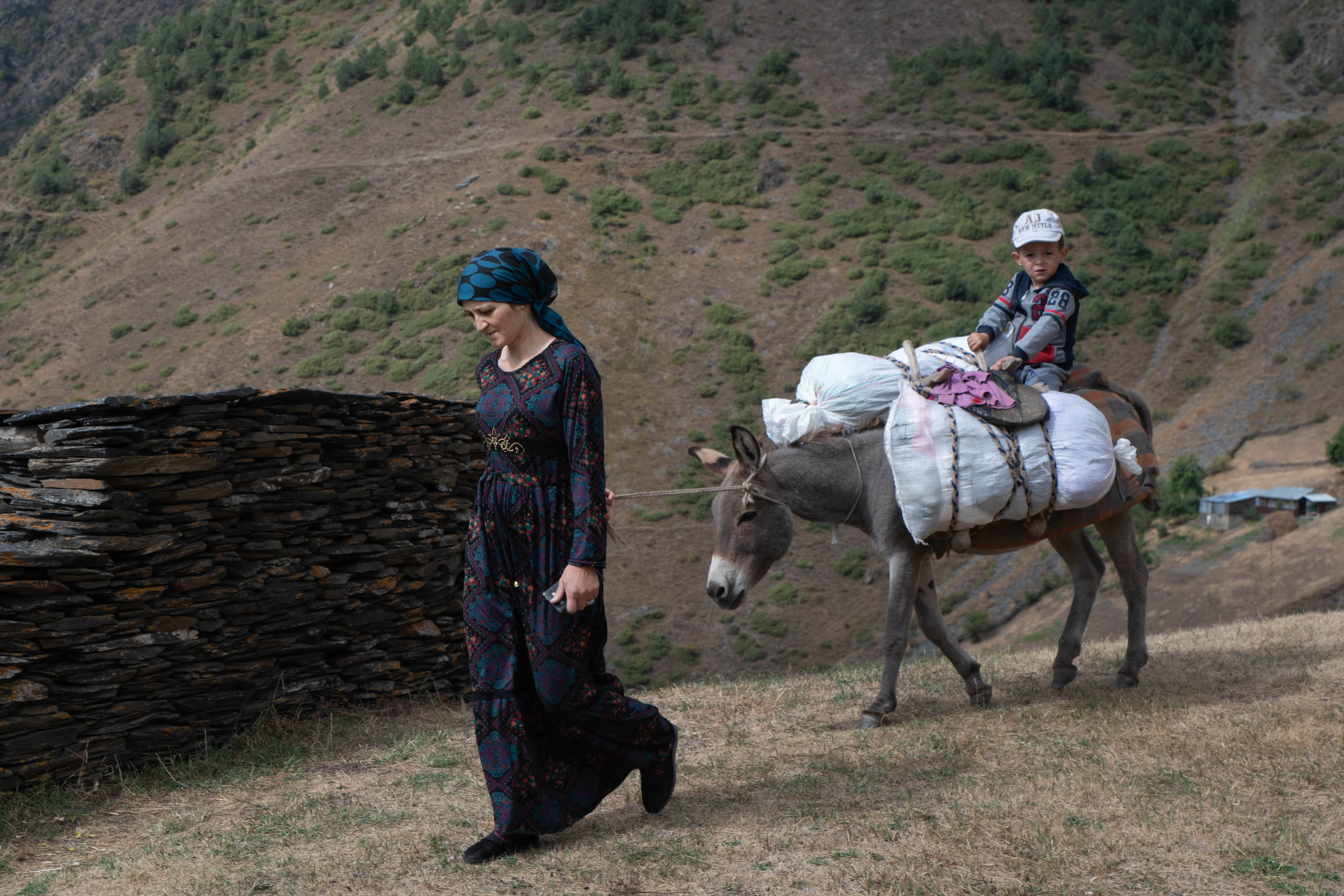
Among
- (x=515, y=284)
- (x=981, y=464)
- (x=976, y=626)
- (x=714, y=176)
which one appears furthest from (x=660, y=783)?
(x=714, y=176)

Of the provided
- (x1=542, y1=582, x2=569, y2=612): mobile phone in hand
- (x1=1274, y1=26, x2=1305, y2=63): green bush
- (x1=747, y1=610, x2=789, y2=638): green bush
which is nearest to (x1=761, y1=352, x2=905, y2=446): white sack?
(x1=542, y1=582, x2=569, y2=612): mobile phone in hand

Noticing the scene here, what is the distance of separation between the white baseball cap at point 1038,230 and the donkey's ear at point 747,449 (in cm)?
179

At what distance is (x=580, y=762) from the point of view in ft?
11.8

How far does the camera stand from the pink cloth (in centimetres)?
518

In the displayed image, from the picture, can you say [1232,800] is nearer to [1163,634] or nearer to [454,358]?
[1163,634]

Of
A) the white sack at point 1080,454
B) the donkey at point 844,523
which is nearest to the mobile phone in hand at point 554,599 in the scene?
the donkey at point 844,523

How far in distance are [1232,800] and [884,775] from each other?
1.29 meters

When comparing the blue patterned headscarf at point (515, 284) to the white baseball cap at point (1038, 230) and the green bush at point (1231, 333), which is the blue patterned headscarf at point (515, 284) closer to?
the white baseball cap at point (1038, 230)

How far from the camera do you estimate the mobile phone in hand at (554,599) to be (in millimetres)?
3312

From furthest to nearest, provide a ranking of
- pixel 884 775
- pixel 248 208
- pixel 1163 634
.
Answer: pixel 248 208 → pixel 1163 634 → pixel 884 775

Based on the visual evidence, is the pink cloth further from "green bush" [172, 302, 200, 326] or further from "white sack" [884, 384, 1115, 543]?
"green bush" [172, 302, 200, 326]

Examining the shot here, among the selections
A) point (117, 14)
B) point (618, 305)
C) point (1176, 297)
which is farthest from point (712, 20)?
point (117, 14)

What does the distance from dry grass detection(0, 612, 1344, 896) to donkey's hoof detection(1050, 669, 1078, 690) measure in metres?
0.05

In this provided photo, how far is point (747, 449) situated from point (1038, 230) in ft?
6.63
